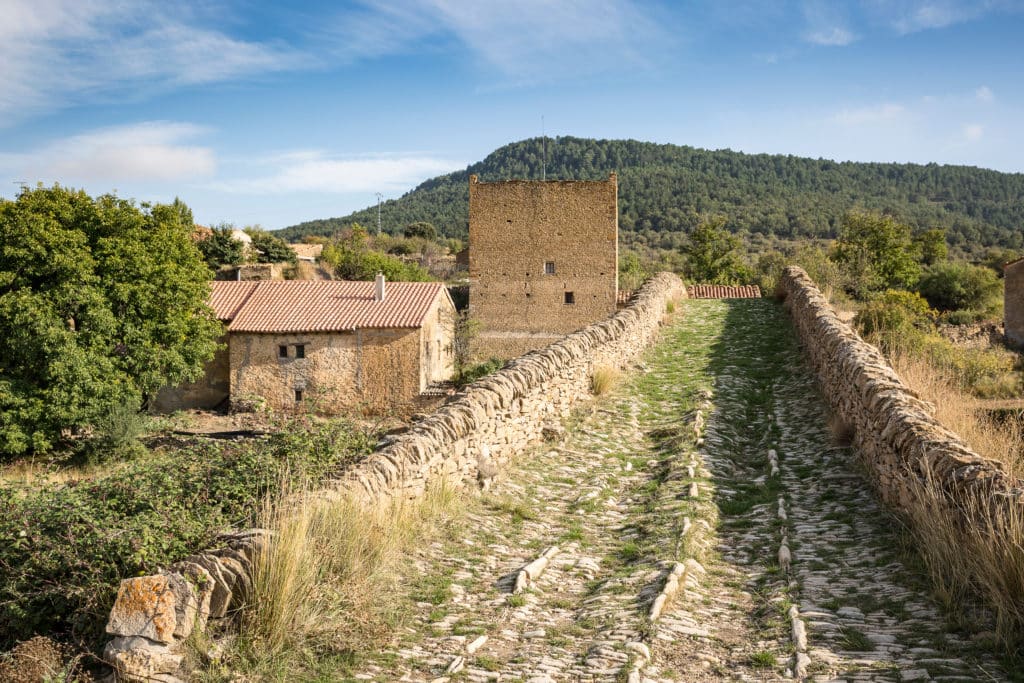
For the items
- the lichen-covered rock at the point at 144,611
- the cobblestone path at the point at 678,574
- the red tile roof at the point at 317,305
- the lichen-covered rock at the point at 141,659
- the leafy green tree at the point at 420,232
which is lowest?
the cobblestone path at the point at 678,574

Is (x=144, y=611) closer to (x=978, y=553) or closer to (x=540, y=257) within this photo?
(x=978, y=553)

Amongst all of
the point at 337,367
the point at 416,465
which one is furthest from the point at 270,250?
the point at 416,465

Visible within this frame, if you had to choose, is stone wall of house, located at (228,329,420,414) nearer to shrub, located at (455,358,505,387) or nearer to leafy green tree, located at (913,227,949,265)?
shrub, located at (455,358,505,387)

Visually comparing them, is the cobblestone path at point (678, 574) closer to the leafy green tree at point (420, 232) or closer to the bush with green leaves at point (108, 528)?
the bush with green leaves at point (108, 528)

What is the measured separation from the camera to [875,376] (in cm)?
816

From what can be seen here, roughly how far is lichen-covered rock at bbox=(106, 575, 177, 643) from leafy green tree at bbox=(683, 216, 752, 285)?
178 ft

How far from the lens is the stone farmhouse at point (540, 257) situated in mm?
39156

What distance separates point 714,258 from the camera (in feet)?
188

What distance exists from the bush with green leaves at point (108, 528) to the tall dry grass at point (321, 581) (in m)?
0.42

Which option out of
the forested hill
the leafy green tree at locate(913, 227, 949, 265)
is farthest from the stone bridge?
the forested hill

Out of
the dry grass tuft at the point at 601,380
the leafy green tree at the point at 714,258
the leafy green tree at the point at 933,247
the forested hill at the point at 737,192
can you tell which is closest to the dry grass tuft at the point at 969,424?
the dry grass tuft at the point at 601,380

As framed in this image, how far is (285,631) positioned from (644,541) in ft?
10.3

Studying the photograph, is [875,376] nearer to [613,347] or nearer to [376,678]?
[613,347]

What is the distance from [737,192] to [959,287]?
73.5 meters
